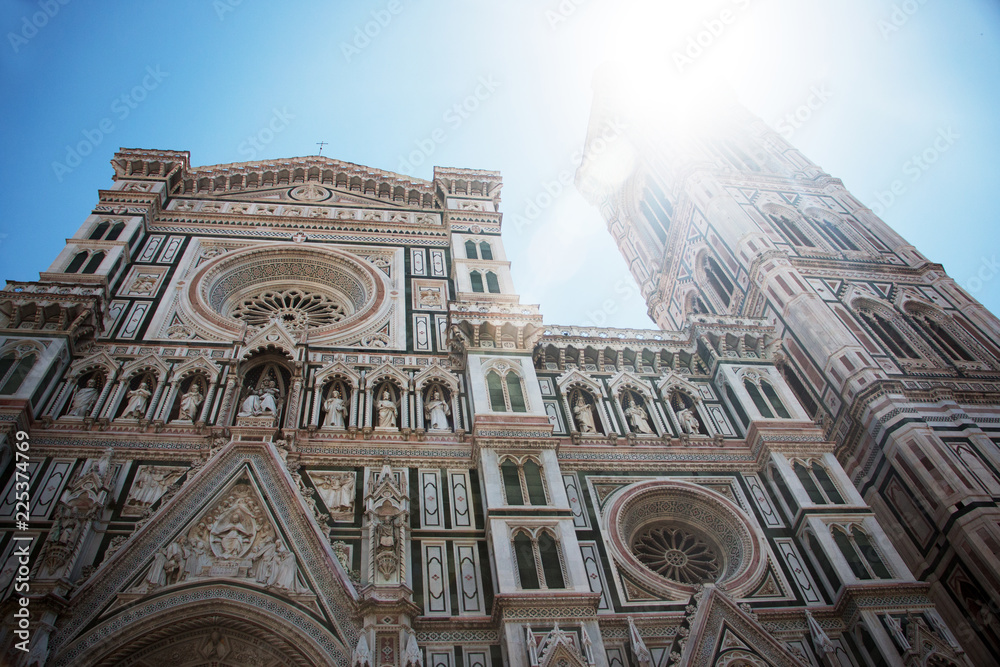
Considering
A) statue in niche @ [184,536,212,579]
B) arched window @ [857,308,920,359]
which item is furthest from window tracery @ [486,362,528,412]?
arched window @ [857,308,920,359]

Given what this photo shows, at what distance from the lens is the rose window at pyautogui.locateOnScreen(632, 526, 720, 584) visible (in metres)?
12.8

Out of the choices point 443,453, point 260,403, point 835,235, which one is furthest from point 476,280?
point 835,235

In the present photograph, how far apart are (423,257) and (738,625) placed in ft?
35.3

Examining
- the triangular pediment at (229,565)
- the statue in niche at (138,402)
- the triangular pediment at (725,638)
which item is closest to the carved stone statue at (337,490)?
the triangular pediment at (229,565)

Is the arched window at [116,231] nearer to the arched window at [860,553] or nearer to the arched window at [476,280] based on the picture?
the arched window at [476,280]

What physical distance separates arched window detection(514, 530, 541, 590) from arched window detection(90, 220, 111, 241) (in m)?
11.4

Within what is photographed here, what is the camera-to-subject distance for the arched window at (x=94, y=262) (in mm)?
16469

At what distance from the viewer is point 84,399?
44.2ft

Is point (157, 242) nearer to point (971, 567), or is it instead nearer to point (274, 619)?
point (274, 619)

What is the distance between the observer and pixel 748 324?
55.9 ft

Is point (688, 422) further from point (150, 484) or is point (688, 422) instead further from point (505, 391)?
point (150, 484)

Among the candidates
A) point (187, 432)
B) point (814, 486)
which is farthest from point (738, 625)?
point (187, 432)

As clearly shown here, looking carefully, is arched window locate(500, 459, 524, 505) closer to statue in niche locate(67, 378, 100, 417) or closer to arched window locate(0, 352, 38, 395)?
statue in niche locate(67, 378, 100, 417)

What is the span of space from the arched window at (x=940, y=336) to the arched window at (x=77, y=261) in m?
18.0
